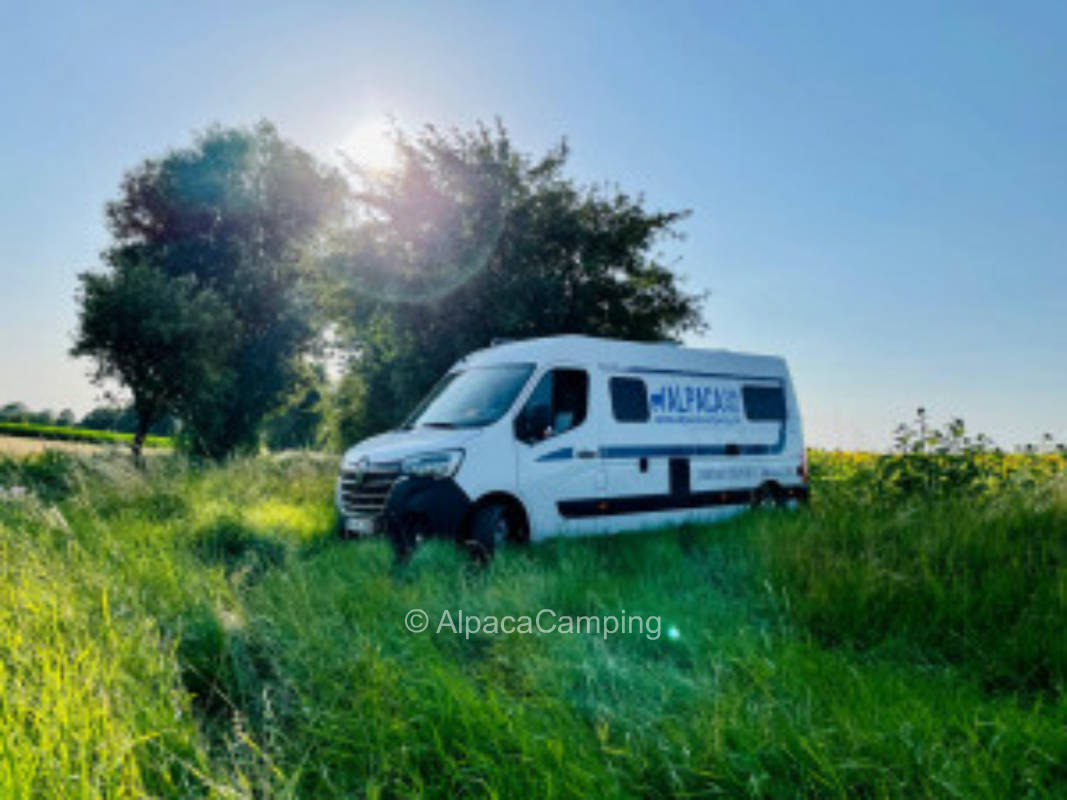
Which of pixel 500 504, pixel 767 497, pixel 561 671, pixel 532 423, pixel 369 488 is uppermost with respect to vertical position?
pixel 532 423

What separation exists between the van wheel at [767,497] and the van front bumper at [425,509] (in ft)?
15.6

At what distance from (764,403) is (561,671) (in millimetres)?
7705

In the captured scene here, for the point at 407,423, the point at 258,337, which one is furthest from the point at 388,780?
the point at 258,337

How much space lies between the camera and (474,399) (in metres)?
7.57

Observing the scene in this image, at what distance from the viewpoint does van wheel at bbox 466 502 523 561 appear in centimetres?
660

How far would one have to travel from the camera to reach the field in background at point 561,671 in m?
2.26

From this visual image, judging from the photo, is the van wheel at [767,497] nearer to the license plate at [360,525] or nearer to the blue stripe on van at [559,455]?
the blue stripe on van at [559,455]

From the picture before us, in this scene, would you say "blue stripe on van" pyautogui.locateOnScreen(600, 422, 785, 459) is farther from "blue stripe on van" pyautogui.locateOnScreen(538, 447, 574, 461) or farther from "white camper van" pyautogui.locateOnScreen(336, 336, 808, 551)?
"blue stripe on van" pyautogui.locateOnScreen(538, 447, 574, 461)

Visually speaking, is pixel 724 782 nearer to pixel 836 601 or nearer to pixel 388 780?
pixel 388 780

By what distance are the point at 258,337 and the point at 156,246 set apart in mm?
5594

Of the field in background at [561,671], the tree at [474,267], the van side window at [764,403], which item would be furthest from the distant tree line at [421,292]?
the field in background at [561,671]

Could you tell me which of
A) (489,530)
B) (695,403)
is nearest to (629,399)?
(695,403)

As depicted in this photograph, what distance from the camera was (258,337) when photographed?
3050 centimetres

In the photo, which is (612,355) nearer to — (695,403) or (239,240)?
(695,403)
